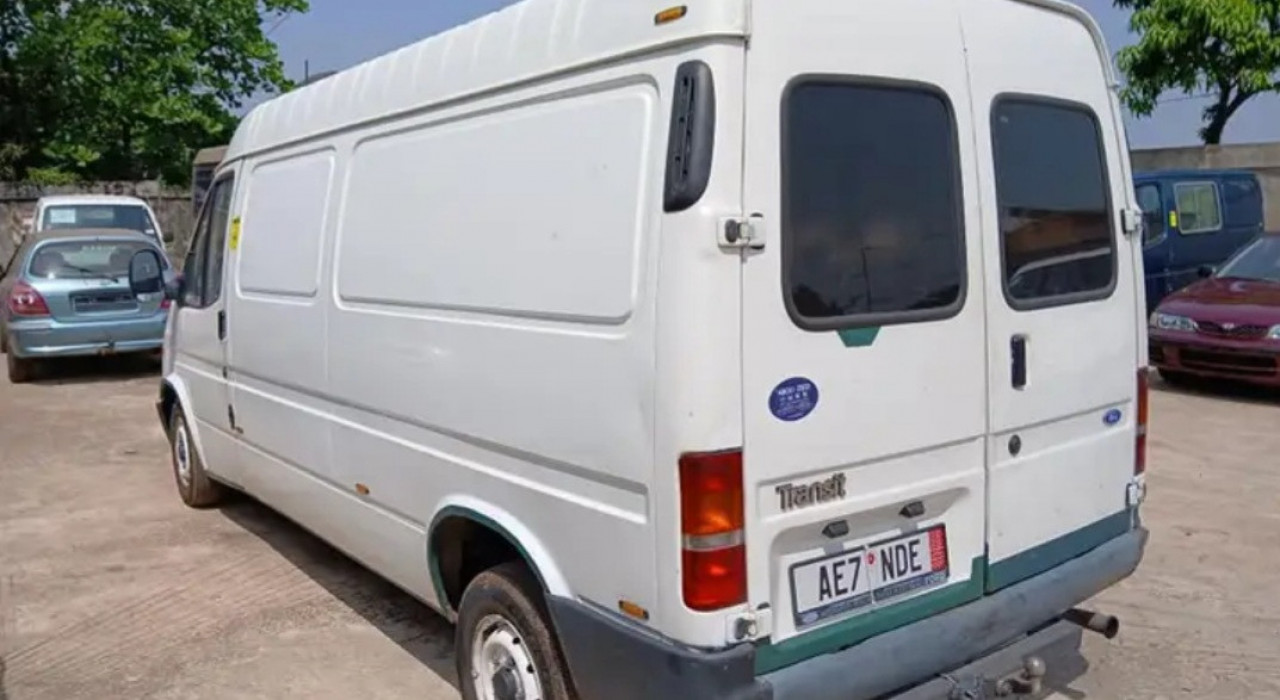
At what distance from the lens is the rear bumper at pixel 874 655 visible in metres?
2.69

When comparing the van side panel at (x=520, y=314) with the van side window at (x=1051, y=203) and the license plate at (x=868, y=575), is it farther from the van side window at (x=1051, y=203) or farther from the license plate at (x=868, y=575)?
the van side window at (x=1051, y=203)

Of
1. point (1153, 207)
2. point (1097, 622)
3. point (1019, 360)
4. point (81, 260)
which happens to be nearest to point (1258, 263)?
point (1153, 207)

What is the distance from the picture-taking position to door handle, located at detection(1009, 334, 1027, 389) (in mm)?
3277

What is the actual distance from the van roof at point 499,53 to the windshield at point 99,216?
36.8ft

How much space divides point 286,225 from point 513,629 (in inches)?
93.5

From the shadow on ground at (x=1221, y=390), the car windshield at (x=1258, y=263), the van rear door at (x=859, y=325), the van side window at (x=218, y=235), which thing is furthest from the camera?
the car windshield at (x=1258, y=263)

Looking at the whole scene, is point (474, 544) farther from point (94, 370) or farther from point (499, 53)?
point (94, 370)

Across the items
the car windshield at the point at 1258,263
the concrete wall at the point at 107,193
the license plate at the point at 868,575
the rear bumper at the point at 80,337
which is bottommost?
the license plate at the point at 868,575

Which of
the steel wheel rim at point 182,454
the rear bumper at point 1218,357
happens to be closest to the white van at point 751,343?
the steel wheel rim at point 182,454

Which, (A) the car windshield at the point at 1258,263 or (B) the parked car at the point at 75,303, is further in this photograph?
(B) the parked car at the point at 75,303

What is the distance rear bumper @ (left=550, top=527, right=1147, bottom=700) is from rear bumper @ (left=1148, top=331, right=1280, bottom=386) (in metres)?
6.19

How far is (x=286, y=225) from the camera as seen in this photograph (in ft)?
15.9

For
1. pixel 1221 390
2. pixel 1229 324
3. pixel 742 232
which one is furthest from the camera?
pixel 1221 390

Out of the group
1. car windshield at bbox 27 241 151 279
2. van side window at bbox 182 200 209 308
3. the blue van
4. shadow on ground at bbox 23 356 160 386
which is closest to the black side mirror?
van side window at bbox 182 200 209 308
